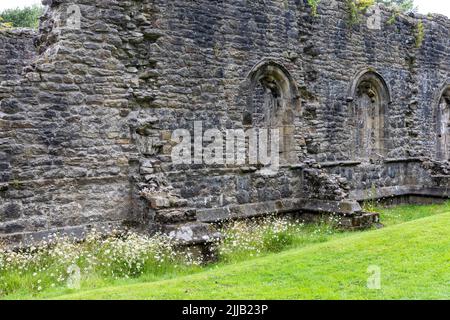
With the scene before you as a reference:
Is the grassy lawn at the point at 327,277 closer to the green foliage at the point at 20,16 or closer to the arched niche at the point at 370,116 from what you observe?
the arched niche at the point at 370,116

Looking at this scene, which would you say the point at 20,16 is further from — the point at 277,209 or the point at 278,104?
the point at 277,209

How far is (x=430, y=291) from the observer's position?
6965 mm

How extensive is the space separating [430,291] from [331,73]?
1034 cm

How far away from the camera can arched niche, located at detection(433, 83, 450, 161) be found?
20859mm

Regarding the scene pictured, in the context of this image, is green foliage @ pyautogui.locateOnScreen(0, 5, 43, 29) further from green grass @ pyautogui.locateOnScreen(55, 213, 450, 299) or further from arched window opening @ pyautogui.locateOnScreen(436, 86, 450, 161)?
green grass @ pyautogui.locateOnScreen(55, 213, 450, 299)

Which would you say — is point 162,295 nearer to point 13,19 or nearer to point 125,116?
point 125,116

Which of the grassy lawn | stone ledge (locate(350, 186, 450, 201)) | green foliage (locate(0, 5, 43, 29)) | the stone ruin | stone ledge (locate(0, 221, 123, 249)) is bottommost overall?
the grassy lawn

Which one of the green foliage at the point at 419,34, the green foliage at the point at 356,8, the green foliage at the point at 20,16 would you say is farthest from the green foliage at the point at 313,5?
the green foliage at the point at 20,16

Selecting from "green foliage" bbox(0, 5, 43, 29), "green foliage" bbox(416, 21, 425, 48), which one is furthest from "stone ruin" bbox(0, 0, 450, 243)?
"green foliage" bbox(0, 5, 43, 29)

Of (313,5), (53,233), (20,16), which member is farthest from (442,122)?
(20,16)

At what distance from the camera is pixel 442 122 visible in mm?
21547

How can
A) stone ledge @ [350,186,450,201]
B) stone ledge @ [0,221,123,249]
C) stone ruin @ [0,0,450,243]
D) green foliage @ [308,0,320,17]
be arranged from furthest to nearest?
stone ledge @ [350,186,450,201] < green foliage @ [308,0,320,17] < stone ruin @ [0,0,450,243] < stone ledge @ [0,221,123,249]

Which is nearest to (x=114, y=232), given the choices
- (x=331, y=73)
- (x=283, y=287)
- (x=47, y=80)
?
(x=47, y=80)

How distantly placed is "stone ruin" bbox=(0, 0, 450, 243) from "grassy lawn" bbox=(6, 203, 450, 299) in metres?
1.91
